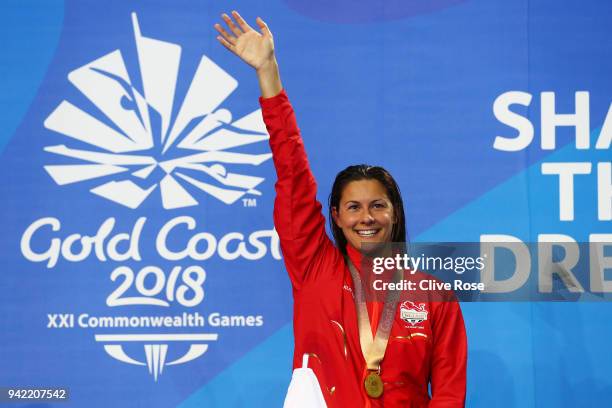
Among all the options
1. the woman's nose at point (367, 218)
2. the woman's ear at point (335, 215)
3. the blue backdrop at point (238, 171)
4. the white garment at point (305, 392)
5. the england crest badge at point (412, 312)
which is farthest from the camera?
the blue backdrop at point (238, 171)

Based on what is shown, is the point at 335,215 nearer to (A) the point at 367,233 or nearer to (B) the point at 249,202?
(A) the point at 367,233

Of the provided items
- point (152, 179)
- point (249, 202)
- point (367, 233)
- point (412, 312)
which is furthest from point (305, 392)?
point (152, 179)

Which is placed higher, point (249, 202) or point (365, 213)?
point (249, 202)

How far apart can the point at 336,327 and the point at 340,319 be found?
0.09 ft

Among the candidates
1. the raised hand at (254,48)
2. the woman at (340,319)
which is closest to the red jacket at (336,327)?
the woman at (340,319)

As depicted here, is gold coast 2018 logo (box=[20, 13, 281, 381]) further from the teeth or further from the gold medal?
the gold medal

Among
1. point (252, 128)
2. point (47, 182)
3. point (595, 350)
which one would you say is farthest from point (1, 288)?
point (595, 350)

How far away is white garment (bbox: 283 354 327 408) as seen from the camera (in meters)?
2.16

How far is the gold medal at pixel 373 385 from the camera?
7.46 feet

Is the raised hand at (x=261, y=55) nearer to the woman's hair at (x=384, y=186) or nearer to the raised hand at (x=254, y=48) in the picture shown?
the raised hand at (x=254, y=48)

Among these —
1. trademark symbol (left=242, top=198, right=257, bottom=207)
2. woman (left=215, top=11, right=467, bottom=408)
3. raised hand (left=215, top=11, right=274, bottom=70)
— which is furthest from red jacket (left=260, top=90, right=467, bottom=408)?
trademark symbol (left=242, top=198, right=257, bottom=207)

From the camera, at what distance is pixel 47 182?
357cm

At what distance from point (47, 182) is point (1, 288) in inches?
20.3

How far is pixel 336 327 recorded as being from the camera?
93.0 inches
